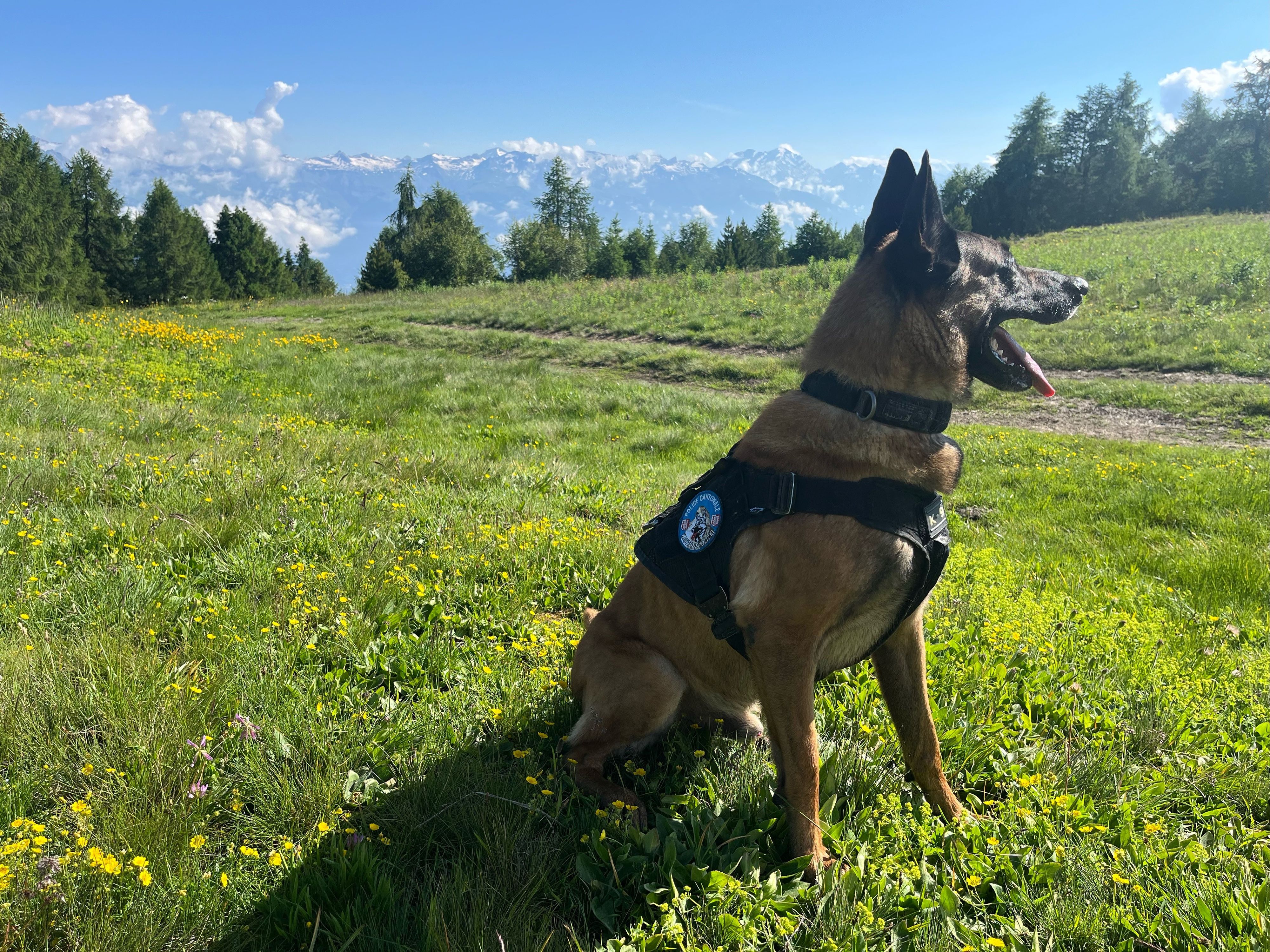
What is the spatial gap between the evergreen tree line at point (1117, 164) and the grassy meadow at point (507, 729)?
57.1 metres

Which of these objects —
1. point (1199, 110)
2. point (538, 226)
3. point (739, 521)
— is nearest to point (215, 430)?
point (739, 521)

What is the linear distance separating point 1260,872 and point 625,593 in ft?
7.39

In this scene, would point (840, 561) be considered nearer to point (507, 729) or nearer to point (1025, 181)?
point (507, 729)

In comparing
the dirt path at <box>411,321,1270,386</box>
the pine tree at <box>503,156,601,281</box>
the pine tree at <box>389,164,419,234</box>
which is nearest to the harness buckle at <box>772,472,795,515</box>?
the dirt path at <box>411,321,1270,386</box>

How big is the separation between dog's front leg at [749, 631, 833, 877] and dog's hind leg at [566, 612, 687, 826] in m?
0.48

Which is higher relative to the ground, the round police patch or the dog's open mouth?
the dog's open mouth

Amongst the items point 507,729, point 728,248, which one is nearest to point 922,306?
point 507,729

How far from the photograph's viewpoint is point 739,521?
2.24 metres

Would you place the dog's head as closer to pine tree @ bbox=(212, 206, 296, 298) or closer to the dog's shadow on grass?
the dog's shadow on grass

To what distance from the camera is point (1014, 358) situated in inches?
98.9

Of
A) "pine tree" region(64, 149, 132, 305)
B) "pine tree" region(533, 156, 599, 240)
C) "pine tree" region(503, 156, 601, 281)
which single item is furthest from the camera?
"pine tree" region(533, 156, 599, 240)

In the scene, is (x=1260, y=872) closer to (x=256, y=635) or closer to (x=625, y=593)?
(x=625, y=593)

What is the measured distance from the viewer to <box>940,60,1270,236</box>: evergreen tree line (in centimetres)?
5341

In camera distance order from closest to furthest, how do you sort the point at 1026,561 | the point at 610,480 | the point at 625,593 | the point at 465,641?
the point at 625,593
the point at 465,641
the point at 1026,561
the point at 610,480
